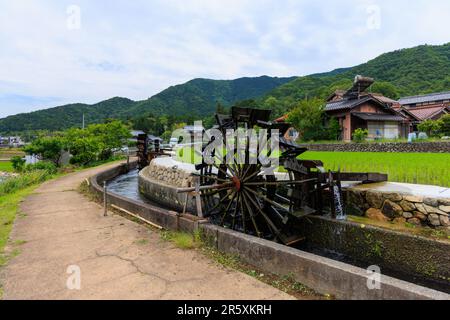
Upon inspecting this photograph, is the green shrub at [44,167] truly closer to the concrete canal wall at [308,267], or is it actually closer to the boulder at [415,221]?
the concrete canal wall at [308,267]

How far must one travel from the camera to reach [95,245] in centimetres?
524

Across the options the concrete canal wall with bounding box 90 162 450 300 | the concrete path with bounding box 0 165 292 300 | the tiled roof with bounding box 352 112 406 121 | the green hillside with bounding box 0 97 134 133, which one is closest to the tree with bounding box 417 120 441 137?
the tiled roof with bounding box 352 112 406 121

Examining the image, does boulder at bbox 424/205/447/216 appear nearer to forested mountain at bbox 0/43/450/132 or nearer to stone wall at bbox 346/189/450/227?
stone wall at bbox 346/189/450/227

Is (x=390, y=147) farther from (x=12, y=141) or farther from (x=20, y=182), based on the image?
(x=12, y=141)

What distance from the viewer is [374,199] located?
6.57 m

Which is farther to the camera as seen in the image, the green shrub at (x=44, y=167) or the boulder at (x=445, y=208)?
the green shrub at (x=44, y=167)

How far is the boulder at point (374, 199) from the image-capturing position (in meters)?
A: 6.45

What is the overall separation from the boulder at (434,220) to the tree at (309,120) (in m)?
21.5

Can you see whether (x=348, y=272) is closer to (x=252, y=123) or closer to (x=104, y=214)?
(x=252, y=123)

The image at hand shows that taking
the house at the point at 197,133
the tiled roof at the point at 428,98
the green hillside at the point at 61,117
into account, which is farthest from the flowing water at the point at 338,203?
the green hillside at the point at 61,117

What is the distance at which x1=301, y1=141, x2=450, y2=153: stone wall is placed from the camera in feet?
54.1

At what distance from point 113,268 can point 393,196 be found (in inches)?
215

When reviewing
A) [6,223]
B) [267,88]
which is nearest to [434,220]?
[6,223]

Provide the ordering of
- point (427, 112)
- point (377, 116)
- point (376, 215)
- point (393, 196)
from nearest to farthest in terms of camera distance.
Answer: point (393, 196) → point (376, 215) → point (377, 116) → point (427, 112)
